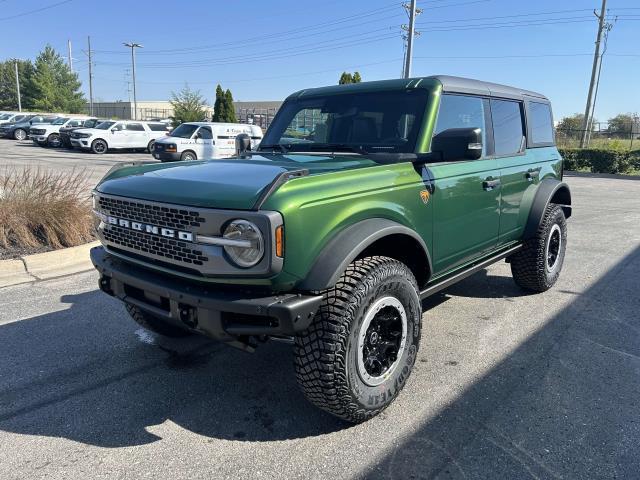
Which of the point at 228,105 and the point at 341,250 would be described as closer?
the point at 341,250

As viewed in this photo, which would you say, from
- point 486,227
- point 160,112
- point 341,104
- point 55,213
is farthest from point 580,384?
point 160,112

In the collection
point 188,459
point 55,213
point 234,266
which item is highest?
point 234,266

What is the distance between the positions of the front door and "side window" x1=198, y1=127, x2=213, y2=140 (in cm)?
1674

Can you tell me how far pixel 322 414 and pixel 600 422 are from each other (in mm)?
1634

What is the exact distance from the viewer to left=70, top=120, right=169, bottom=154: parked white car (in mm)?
25797

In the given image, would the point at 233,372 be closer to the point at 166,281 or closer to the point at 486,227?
the point at 166,281

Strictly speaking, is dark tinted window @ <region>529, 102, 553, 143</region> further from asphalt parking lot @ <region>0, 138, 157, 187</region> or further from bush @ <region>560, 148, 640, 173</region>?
bush @ <region>560, 148, 640, 173</region>

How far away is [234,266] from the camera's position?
2.54m

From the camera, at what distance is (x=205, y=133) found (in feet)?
65.0

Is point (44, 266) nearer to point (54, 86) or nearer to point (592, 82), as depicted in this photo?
point (592, 82)

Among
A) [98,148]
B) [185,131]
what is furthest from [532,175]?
[98,148]

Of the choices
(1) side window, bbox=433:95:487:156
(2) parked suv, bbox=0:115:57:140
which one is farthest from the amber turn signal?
(2) parked suv, bbox=0:115:57:140

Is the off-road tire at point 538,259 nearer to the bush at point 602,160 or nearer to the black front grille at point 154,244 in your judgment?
the black front grille at point 154,244

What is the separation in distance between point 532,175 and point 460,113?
1356 millimetres
